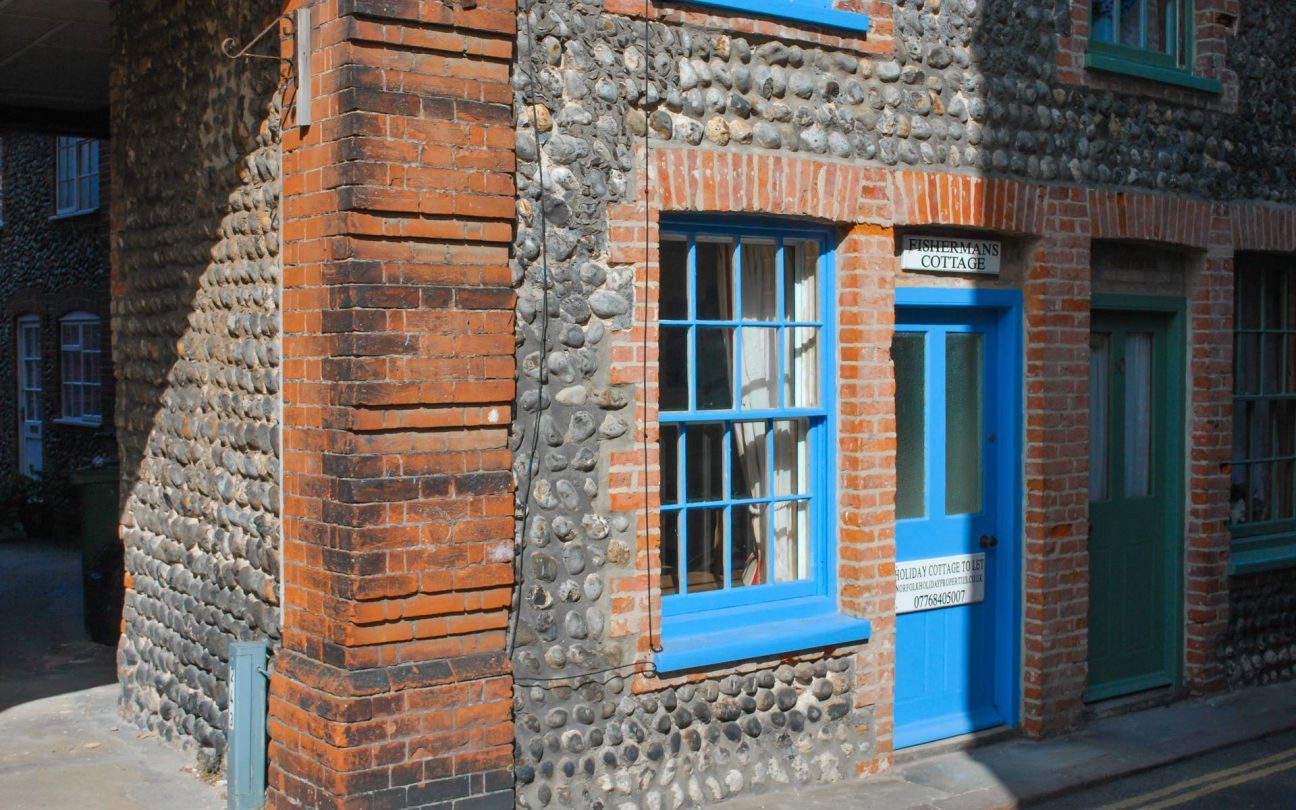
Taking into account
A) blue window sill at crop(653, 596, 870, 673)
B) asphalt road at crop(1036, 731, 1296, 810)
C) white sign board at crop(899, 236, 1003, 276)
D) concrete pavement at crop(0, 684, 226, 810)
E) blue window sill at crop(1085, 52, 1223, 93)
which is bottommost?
asphalt road at crop(1036, 731, 1296, 810)

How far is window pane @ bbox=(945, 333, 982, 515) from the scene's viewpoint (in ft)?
27.7

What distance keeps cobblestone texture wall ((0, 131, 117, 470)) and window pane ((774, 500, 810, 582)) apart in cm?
1114

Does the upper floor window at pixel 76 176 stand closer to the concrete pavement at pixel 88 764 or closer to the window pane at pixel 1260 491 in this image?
the concrete pavement at pixel 88 764

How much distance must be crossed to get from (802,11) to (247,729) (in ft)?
14.7

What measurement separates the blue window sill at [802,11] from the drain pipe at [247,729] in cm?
382

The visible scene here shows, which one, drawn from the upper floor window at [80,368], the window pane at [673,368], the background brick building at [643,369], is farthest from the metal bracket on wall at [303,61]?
the upper floor window at [80,368]

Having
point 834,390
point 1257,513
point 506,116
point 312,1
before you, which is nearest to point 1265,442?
point 1257,513

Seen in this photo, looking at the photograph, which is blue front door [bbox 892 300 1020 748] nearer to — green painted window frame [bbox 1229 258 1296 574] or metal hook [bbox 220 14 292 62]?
green painted window frame [bbox 1229 258 1296 574]

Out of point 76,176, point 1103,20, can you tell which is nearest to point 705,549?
point 1103,20

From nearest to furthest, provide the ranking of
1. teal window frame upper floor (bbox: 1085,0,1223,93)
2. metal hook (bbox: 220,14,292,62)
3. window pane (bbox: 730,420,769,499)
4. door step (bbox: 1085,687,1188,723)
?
metal hook (bbox: 220,14,292,62) < window pane (bbox: 730,420,769,499) < teal window frame upper floor (bbox: 1085,0,1223,93) < door step (bbox: 1085,687,1188,723)

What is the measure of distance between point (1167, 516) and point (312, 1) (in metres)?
6.73

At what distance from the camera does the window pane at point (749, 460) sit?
24.2 ft

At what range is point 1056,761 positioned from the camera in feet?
26.6

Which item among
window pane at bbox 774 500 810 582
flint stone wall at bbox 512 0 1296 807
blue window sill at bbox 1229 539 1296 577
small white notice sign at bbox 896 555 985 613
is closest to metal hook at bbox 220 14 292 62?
flint stone wall at bbox 512 0 1296 807
